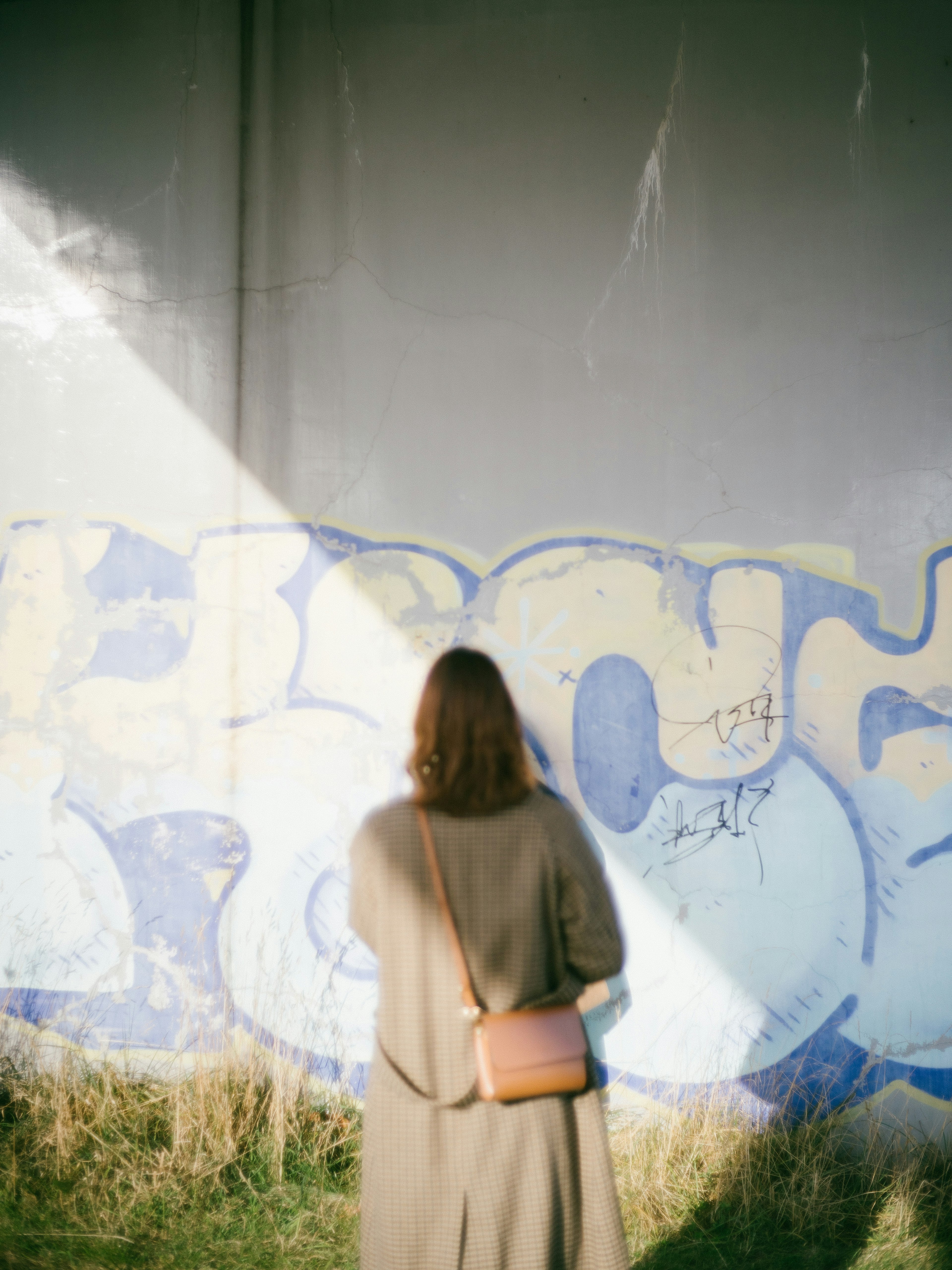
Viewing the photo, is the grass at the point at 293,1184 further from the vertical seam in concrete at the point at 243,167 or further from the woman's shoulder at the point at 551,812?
the vertical seam in concrete at the point at 243,167

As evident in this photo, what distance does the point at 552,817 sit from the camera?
156 centimetres

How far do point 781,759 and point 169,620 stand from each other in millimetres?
2507

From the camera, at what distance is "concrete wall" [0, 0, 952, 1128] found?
3072 millimetres

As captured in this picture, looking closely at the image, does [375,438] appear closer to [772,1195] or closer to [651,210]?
[651,210]

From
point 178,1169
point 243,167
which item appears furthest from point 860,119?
point 178,1169

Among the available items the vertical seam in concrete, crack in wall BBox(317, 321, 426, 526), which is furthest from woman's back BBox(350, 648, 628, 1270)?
the vertical seam in concrete

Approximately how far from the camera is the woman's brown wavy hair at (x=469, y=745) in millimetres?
1506

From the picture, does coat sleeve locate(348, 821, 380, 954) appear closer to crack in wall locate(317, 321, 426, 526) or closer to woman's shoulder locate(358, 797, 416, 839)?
woman's shoulder locate(358, 797, 416, 839)

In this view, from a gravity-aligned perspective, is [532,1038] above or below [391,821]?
below

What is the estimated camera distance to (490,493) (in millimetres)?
3213

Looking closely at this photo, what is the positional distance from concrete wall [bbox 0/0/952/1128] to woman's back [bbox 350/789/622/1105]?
5.30 ft

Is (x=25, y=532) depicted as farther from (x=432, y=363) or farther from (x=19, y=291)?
(x=432, y=363)

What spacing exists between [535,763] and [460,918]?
1.66 m

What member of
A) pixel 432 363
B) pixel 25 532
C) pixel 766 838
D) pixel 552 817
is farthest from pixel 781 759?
pixel 25 532
